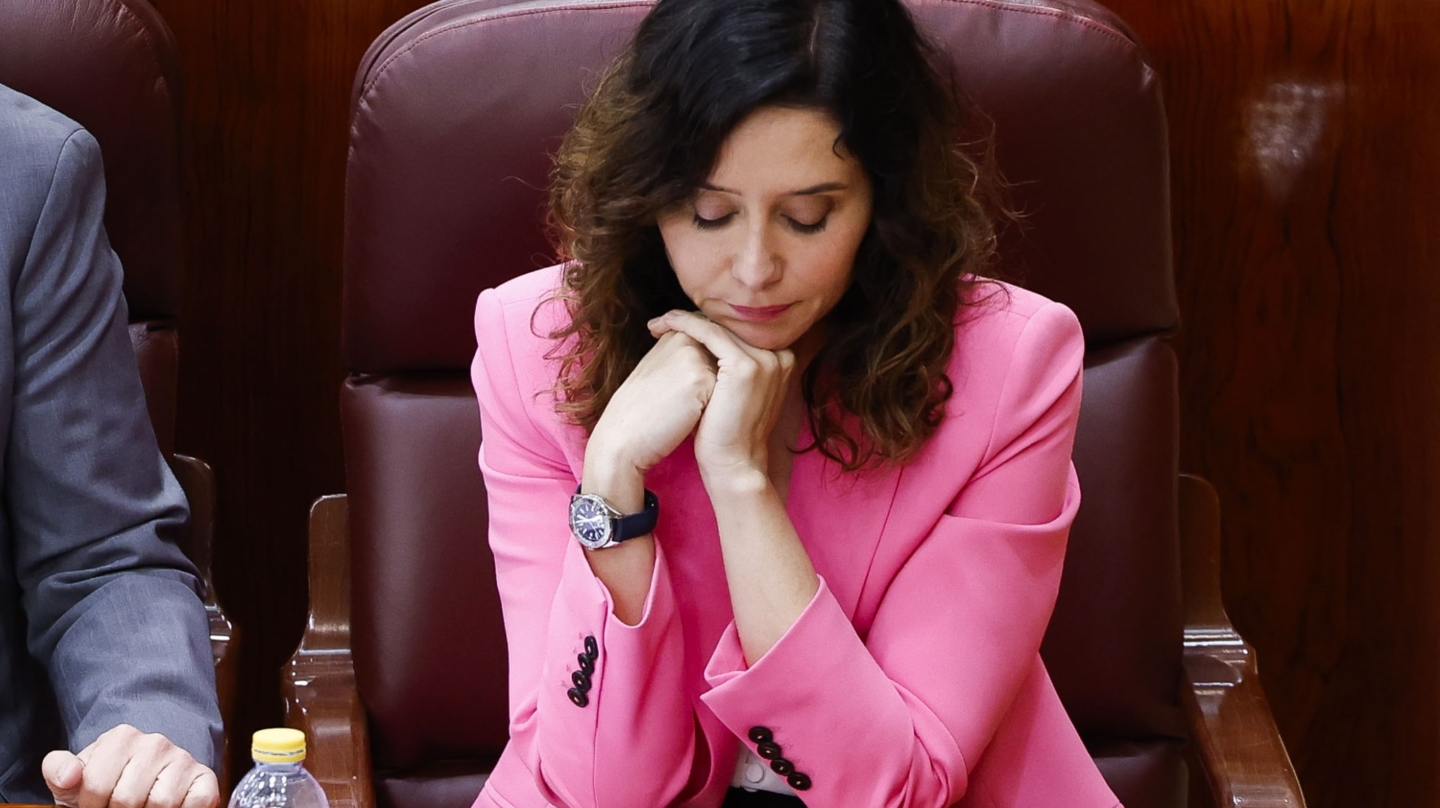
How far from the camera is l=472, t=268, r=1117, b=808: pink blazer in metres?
1.25

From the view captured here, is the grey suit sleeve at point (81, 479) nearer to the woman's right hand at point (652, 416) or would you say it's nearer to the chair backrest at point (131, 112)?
the chair backrest at point (131, 112)

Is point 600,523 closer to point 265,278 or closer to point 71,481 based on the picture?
point 71,481

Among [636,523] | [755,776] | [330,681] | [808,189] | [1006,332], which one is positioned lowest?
[330,681]

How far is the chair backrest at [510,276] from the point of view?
155cm

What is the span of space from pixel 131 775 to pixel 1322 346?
1335 millimetres

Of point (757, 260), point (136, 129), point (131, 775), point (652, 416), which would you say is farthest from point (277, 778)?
point (136, 129)

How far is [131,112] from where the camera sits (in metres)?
1.57

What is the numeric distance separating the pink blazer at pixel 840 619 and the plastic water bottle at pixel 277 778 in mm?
206

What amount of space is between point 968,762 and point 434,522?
585mm

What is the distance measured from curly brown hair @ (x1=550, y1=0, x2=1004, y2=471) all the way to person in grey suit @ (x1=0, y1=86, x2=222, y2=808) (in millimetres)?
357

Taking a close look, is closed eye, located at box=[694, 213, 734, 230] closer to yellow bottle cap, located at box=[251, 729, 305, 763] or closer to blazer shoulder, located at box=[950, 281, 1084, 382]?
blazer shoulder, located at box=[950, 281, 1084, 382]

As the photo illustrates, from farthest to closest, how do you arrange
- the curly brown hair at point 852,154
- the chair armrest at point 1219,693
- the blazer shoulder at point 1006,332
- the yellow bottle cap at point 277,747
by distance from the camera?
the chair armrest at point 1219,693, the blazer shoulder at point 1006,332, the curly brown hair at point 852,154, the yellow bottle cap at point 277,747

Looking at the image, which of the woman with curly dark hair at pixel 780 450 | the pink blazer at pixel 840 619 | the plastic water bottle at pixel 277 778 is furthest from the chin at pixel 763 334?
the plastic water bottle at pixel 277 778

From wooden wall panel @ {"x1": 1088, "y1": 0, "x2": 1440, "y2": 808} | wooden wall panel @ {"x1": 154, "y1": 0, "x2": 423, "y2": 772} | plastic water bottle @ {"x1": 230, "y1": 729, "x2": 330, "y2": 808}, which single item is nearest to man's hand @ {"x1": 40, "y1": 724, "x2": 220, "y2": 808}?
plastic water bottle @ {"x1": 230, "y1": 729, "x2": 330, "y2": 808}
